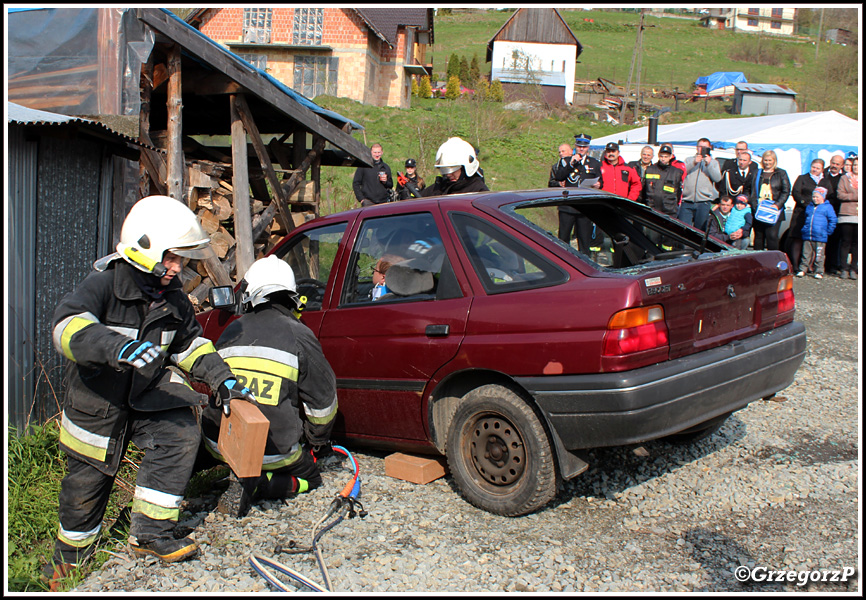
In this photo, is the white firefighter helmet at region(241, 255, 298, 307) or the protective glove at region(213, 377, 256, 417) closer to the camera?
the protective glove at region(213, 377, 256, 417)

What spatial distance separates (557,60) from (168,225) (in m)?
59.4

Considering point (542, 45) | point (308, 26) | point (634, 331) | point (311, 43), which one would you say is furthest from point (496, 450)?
point (542, 45)

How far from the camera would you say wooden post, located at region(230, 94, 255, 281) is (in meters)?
8.09

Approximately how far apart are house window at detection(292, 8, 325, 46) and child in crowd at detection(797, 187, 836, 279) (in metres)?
30.3

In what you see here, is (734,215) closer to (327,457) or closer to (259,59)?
(327,457)

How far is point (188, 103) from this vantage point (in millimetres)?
9367

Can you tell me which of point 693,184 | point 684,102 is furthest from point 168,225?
point 684,102

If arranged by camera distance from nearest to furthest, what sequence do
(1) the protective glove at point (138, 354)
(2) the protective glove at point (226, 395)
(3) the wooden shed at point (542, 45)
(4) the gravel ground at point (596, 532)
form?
1. (1) the protective glove at point (138, 354)
2. (4) the gravel ground at point (596, 532)
3. (2) the protective glove at point (226, 395)
4. (3) the wooden shed at point (542, 45)

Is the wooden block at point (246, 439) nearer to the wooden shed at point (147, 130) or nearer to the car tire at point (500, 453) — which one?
the car tire at point (500, 453)

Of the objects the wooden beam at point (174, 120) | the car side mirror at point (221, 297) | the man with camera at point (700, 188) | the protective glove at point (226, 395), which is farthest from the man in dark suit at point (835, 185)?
the protective glove at point (226, 395)

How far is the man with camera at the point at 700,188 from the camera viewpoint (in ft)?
33.4

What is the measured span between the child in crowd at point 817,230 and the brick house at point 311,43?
27947mm

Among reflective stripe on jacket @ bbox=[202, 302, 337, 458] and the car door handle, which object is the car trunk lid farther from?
reflective stripe on jacket @ bbox=[202, 302, 337, 458]

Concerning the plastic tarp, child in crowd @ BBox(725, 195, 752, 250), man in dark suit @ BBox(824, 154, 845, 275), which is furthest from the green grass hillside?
man in dark suit @ BBox(824, 154, 845, 275)
